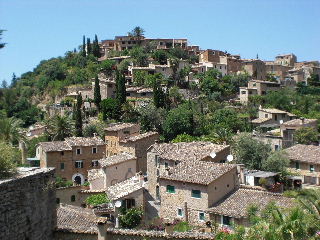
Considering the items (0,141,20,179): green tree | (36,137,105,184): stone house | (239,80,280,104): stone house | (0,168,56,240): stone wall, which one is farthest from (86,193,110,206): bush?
(239,80,280,104): stone house


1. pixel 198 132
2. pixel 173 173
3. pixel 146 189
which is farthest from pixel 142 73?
pixel 173 173

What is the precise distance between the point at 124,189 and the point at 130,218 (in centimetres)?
406

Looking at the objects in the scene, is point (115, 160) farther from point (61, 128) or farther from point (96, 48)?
point (96, 48)

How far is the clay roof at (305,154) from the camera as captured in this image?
38719mm

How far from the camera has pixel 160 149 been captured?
124ft

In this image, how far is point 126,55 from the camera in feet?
305

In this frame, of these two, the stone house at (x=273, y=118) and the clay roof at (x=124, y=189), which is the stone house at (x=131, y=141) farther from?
the stone house at (x=273, y=118)

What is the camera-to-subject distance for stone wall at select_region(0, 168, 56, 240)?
32.4ft

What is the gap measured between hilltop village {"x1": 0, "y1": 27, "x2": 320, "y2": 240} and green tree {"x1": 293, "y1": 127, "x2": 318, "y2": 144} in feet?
0.53

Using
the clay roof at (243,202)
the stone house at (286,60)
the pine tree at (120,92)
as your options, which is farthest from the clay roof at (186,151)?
the stone house at (286,60)

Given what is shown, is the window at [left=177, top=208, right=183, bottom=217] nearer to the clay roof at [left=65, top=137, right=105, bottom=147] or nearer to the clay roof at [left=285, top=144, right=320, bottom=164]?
the clay roof at [left=285, top=144, right=320, bottom=164]

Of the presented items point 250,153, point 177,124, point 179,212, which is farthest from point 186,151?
point 177,124

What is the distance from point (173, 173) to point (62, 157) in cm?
2000

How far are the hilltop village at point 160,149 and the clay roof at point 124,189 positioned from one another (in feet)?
0.41
